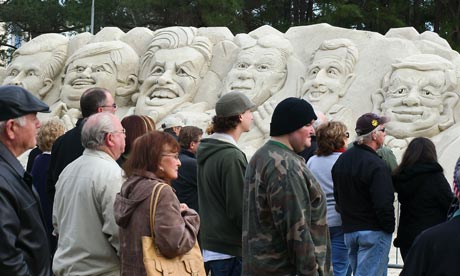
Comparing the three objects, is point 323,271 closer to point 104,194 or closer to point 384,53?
point 104,194

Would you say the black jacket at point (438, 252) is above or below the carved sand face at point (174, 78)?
above

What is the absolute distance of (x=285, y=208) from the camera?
3.82 meters

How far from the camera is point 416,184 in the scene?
5.52 metres

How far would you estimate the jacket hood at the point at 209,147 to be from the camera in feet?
15.6

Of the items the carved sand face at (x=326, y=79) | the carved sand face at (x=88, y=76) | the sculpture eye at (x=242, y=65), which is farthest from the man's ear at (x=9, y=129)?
the carved sand face at (x=88, y=76)

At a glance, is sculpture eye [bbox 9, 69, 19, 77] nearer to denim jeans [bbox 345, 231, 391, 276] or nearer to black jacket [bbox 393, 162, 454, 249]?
denim jeans [bbox 345, 231, 391, 276]

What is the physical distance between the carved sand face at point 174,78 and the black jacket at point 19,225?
8353mm

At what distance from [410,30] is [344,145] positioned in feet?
17.8

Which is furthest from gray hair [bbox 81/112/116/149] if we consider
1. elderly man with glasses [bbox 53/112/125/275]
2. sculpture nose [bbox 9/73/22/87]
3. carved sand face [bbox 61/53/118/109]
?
sculpture nose [bbox 9/73/22/87]

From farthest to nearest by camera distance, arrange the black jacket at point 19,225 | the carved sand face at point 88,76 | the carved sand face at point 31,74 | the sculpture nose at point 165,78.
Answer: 1. the carved sand face at point 31,74
2. the carved sand face at point 88,76
3. the sculpture nose at point 165,78
4. the black jacket at point 19,225

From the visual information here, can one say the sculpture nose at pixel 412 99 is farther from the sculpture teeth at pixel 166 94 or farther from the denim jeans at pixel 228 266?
the denim jeans at pixel 228 266

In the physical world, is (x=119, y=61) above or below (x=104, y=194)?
below

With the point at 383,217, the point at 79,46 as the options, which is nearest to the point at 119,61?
the point at 79,46

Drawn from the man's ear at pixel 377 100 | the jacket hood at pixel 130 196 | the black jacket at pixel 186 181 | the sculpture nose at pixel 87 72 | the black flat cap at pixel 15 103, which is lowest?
the sculpture nose at pixel 87 72
